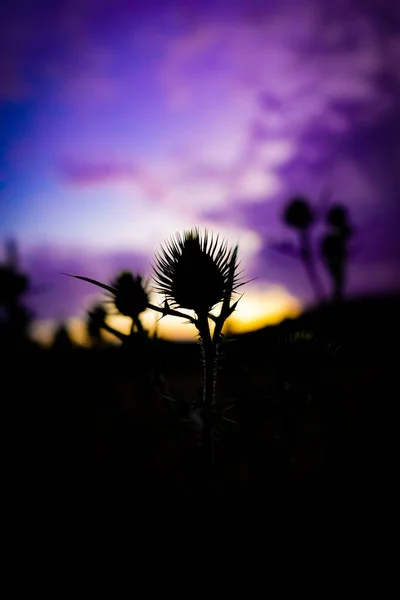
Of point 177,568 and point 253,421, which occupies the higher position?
point 253,421

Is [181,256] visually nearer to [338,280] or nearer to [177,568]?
[177,568]

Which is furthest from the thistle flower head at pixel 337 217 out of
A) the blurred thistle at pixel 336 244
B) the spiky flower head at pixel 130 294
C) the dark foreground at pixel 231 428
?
the spiky flower head at pixel 130 294

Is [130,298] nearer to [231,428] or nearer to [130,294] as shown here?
[130,294]

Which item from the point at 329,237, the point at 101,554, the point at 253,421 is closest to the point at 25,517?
the point at 101,554

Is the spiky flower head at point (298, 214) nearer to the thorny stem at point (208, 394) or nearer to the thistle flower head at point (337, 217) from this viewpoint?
the thistle flower head at point (337, 217)

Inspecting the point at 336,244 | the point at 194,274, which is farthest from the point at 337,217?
the point at 194,274

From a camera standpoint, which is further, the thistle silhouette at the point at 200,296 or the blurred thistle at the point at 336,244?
the blurred thistle at the point at 336,244
